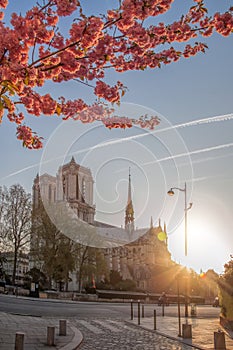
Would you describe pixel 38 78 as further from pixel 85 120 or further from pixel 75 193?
pixel 75 193

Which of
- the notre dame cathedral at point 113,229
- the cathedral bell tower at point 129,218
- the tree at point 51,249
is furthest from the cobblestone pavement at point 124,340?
the cathedral bell tower at point 129,218

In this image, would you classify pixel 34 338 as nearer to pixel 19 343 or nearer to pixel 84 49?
pixel 19 343

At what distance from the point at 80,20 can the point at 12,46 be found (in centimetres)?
124

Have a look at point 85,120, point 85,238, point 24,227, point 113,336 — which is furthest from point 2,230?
point 85,120

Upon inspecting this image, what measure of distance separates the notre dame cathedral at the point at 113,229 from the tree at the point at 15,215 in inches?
875

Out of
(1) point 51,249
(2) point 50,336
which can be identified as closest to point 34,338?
(2) point 50,336

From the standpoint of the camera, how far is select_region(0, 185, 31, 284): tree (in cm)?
5225

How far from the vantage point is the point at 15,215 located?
2063 inches

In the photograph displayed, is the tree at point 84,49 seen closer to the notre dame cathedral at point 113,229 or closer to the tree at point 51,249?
the tree at point 51,249

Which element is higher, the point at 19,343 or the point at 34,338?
the point at 19,343

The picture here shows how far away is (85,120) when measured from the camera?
411 inches

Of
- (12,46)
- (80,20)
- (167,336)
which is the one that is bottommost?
(167,336)

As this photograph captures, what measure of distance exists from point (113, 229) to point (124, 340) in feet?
397

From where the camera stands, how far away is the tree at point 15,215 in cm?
5225
